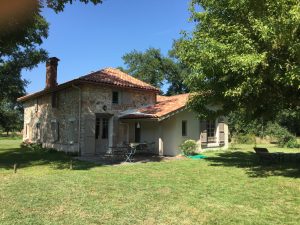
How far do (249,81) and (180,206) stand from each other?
18.8ft

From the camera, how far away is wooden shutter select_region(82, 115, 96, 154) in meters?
20.5

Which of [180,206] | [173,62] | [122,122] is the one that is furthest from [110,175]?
[173,62]

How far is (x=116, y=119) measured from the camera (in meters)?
22.0

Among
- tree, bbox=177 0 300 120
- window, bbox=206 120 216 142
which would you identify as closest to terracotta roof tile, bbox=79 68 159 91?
window, bbox=206 120 216 142

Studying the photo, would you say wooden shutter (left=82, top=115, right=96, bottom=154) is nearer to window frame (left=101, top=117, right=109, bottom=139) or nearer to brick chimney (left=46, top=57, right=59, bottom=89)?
window frame (left=101, top=117, right=109, bottom=139)

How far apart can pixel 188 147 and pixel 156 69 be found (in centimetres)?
2825

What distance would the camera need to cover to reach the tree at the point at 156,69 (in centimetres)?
4719

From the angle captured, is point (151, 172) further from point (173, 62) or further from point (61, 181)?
point (173, 62)

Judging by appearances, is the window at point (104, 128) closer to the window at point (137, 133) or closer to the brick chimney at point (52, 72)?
the window at point (137, 133)

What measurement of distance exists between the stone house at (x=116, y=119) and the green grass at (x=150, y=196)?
647 cm

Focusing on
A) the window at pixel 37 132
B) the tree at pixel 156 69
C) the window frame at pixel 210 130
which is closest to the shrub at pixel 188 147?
the window frame at pixel 210 130

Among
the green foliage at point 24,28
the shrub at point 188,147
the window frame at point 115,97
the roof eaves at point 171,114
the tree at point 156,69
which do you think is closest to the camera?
the green foliage at point 24,28

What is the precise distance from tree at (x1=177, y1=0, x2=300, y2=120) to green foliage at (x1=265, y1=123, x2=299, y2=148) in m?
14.5

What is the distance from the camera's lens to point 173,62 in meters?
47.4
